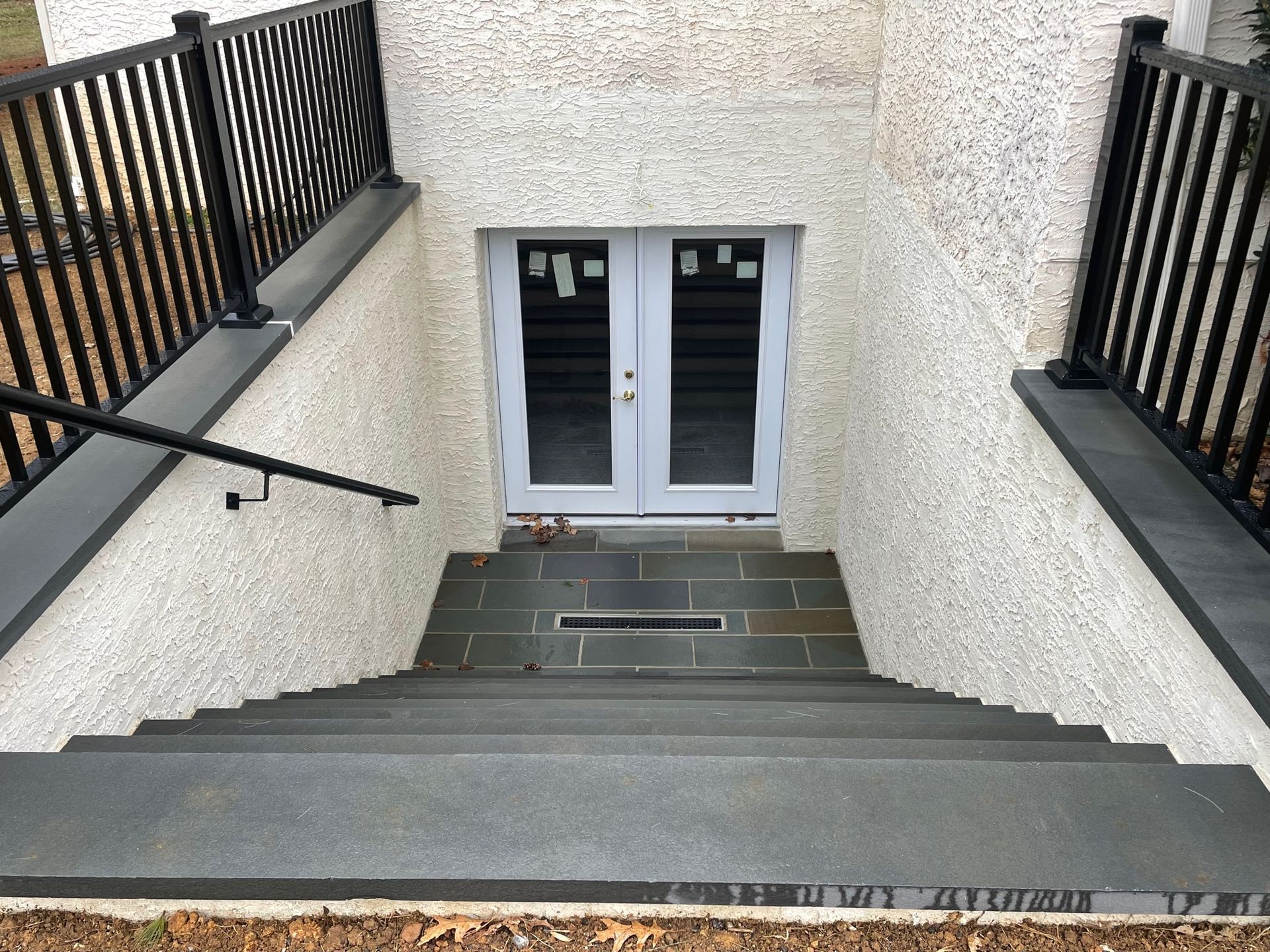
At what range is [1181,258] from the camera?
8.02 feet

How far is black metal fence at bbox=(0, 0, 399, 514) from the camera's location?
236cm

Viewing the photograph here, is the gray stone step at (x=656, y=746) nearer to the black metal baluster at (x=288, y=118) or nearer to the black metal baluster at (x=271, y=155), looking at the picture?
the black metal baluster at (x=271, y=155)

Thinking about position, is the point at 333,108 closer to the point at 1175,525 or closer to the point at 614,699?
Result: the point at 614,699

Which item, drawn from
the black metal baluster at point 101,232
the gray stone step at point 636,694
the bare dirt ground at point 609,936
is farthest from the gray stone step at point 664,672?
the bare dirt ground at point 609,936

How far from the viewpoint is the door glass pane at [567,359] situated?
619 centimetres

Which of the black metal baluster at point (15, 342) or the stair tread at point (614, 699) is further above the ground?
the black metal baluster at point (15, 342)

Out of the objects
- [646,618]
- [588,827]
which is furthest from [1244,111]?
[646,618]

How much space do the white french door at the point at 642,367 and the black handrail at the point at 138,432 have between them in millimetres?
2958

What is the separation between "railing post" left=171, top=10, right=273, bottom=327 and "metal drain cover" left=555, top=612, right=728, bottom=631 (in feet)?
10.1

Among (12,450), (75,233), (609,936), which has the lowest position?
(609,936)

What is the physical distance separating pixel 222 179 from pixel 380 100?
7.38 ft

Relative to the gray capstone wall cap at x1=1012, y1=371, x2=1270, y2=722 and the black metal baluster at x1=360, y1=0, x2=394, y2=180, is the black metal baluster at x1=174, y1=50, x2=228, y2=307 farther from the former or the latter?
the gray capstone wall cap at x1=1012, y1=371, x2=1270, y2=722

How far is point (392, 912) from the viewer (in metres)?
1.67

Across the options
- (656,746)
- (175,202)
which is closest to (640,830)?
(656,746)
